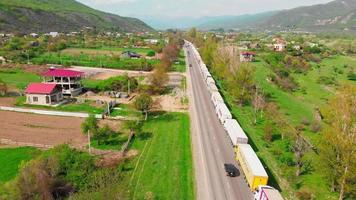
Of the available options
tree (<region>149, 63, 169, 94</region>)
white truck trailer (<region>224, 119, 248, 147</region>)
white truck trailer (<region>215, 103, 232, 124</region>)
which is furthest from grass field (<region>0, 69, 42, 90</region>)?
white truck trailer (<region>224, 119, 248, 147</region>)

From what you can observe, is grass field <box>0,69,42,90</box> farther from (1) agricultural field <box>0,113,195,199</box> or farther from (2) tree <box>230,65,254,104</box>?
(2) tree <box>230,65,254,104</box>

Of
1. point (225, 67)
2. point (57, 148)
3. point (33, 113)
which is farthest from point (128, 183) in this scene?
point (225, 67)

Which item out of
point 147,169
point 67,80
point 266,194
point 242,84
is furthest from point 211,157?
point 67,80

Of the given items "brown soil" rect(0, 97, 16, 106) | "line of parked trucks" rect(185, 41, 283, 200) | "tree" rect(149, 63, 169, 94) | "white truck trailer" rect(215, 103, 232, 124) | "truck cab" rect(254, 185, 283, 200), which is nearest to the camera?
"truck cab" rect(254, 185, 283, 200)

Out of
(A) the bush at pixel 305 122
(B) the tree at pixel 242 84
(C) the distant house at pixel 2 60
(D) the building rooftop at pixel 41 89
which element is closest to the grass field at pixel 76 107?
(D) the building rooftop at pixel 41 89

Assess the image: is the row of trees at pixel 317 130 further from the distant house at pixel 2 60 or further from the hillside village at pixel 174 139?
the distant house at pixel 2 60

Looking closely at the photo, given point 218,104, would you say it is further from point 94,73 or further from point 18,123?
point 94,73
